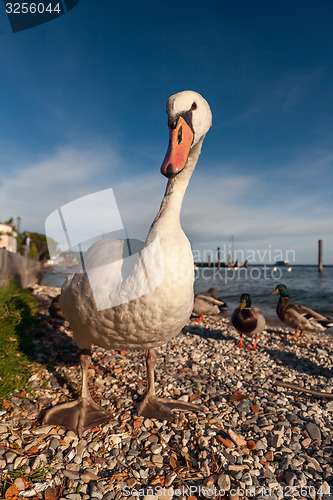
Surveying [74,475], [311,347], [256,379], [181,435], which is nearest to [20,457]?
[74,475]

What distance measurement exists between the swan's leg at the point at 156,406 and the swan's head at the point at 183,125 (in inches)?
93.5

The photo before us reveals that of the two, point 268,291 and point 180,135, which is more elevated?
point 180,135

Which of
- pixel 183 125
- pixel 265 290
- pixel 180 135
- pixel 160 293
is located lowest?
pixel 265 290

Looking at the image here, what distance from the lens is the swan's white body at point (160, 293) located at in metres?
2.42

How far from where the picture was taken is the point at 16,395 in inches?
132

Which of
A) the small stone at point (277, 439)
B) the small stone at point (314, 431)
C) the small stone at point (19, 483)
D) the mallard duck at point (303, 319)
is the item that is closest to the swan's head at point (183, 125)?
the small stone at point (19, 483)

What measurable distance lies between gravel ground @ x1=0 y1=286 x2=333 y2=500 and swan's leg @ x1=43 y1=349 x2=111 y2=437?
8 centimetres

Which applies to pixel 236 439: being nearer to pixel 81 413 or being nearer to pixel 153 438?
pixel 153 438

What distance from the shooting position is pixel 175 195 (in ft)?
9.35

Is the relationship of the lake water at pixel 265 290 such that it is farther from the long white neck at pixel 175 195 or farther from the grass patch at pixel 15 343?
the long white neck at pixel 175 195

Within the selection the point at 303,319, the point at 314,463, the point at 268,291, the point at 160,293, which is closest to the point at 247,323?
the point at 303,319

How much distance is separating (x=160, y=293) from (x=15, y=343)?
3267 millimetres

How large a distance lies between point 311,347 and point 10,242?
20926mm

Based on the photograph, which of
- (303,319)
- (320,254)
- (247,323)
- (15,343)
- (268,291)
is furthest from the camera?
(320,254)
